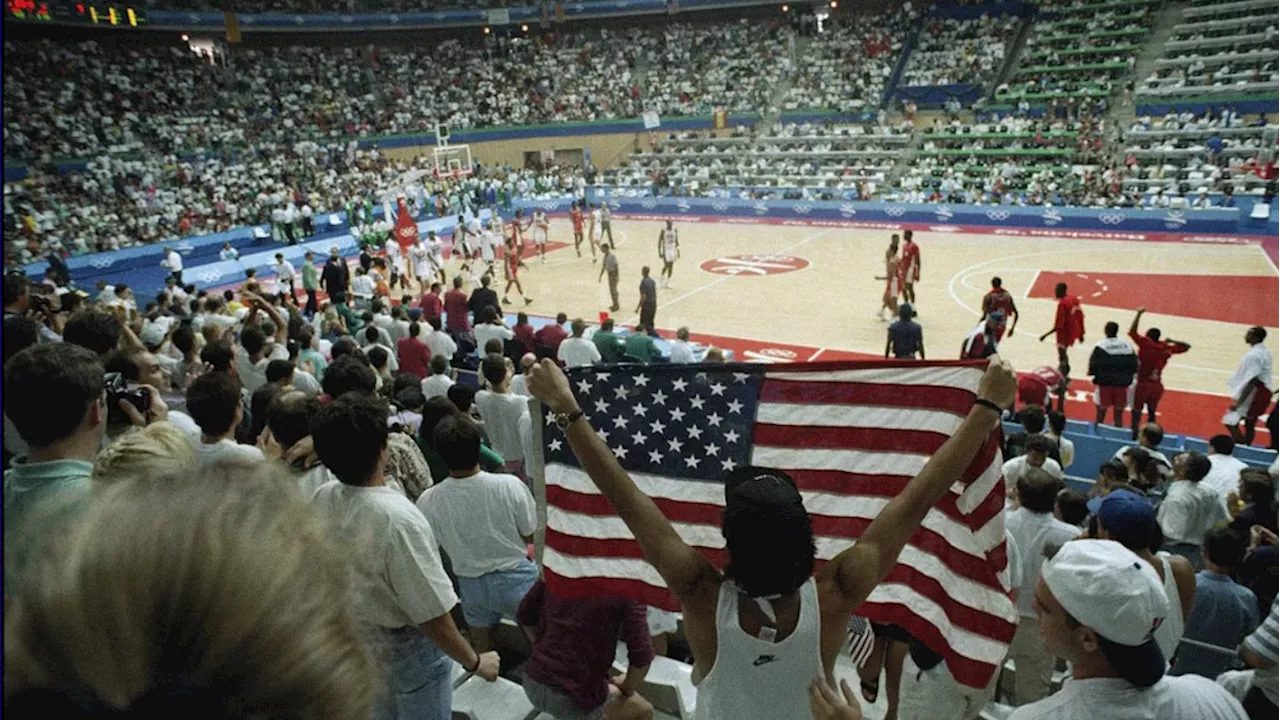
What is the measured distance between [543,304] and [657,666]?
14736mm

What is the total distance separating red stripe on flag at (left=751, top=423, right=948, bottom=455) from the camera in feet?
10.5

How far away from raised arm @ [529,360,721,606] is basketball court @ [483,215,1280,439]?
10.8m

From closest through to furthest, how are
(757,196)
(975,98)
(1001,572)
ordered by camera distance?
(1001,572) < (757,196) < (975,98)

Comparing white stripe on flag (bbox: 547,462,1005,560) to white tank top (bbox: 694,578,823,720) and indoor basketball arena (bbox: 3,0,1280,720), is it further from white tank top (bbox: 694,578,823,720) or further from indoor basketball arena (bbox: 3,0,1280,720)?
white tank top (bbox: 694,578,823,720)

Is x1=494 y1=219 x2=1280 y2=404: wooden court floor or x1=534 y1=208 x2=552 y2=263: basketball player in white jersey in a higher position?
x1=534 y1=208 x2=552 y2=263: basketball player in white jersey

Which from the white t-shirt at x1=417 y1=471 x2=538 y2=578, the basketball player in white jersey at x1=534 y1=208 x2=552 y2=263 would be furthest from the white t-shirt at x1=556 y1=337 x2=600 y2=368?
the basketball player in white jersey at x1=534 y1=208 x2=552 y2=263

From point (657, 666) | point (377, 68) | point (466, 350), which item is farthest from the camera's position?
point (377, 68)

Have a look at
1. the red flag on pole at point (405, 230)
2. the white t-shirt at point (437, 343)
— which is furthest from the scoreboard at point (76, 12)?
the white t-shirt at point (437, 343)

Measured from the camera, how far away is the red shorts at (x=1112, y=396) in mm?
9914

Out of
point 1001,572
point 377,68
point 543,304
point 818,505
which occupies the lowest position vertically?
point 543,304

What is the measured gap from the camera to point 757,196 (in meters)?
30.1

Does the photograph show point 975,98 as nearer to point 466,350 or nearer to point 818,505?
point 466,350

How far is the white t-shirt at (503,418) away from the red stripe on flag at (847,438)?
12.2 feet

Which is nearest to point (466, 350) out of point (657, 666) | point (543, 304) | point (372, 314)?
point (372, 314)
